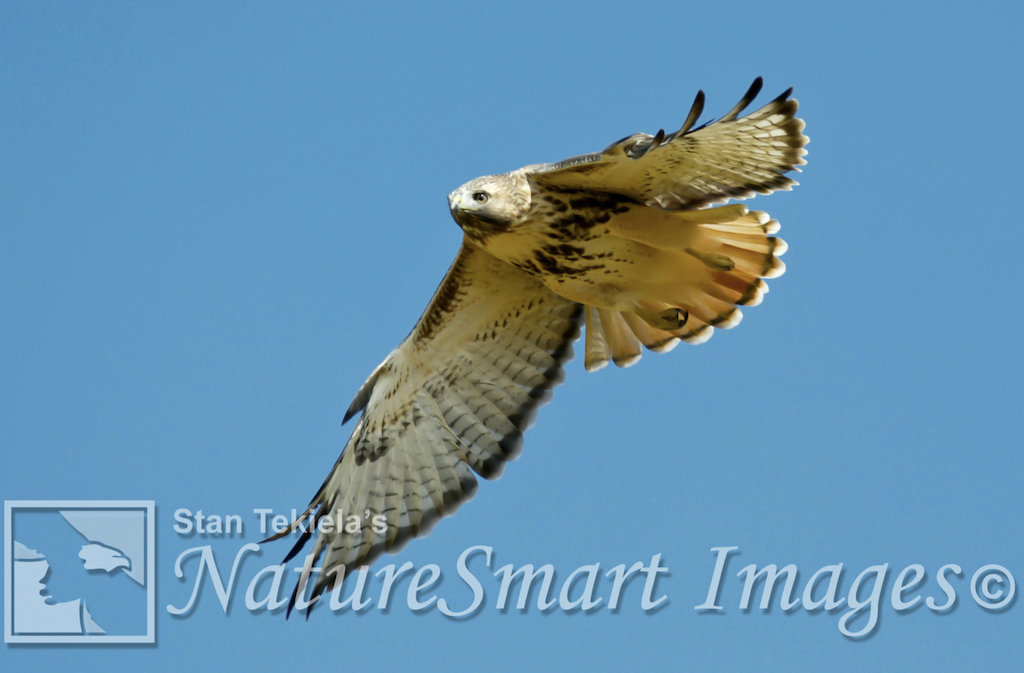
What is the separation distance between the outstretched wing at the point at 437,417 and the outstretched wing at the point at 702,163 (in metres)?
1.27

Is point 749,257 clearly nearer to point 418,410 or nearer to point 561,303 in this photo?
point 561,303

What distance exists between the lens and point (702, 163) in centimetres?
677

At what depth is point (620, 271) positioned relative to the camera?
7.39m

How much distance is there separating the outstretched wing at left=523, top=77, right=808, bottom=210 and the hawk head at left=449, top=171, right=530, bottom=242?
0.12m

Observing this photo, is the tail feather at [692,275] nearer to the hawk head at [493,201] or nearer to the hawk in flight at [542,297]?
the hawk in flight at [542,297]

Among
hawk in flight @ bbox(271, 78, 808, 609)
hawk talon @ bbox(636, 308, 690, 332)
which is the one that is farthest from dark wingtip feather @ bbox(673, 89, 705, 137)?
hawk talon @ bbox(636, 308, 690, 332)

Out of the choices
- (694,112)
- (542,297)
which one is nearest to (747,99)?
(694,112)

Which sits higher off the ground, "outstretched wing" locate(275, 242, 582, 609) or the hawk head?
the hawk head

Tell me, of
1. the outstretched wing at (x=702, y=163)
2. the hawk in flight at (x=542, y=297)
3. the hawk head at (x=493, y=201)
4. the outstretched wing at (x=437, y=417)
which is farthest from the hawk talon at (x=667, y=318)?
the hawk head at (x=493, y=201)

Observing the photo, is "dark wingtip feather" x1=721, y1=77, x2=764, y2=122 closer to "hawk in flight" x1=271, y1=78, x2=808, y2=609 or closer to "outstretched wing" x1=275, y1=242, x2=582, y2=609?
"hawk in flight" x1=271, y1=78, x2=808, y2=609

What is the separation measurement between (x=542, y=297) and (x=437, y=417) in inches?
42.0

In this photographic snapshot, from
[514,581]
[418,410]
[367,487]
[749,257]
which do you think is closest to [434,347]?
[418,410]

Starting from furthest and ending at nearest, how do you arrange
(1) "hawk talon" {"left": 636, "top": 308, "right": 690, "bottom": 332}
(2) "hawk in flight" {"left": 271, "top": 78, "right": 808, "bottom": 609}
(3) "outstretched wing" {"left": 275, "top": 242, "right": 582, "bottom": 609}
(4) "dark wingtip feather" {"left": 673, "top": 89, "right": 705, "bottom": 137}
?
(3) "outstretched wing" {"left": 275, "top": 242, "right": 582, "bottom": 609} < (1) "hawk talon" {"left": 636, "top": 308, "right": 690, "bottom": 332} < (2) "hawk in flight" {"left": 271, "top": 78, "right": 808, "bottom": 609} < (4) "dark wingtip feather" {"left": 673, "top": 89, "right": 705, "bottom": 137}

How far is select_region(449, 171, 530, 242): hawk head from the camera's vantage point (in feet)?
22.3
